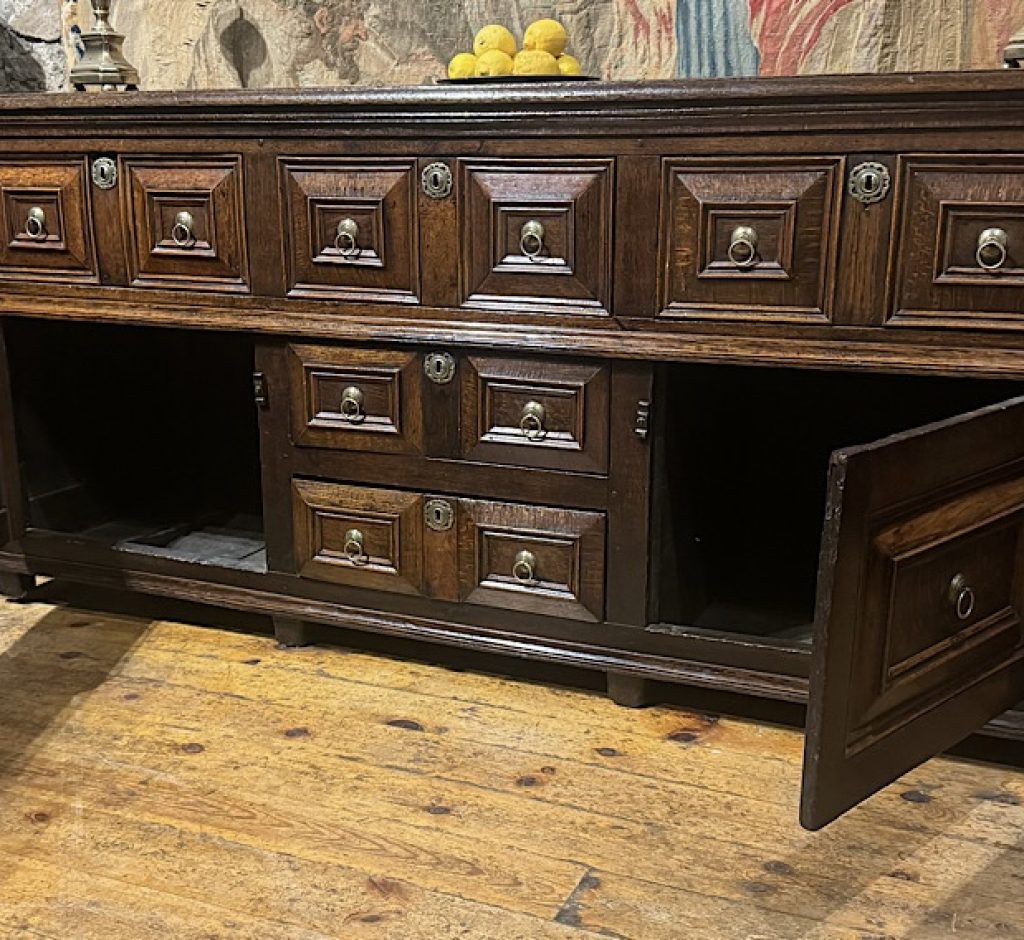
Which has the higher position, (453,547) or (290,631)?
(453,547)

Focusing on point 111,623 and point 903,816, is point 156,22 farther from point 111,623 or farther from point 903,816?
point 903,816

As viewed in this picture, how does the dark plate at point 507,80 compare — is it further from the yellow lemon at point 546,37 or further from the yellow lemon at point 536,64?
the yellow lemon at point 546,37

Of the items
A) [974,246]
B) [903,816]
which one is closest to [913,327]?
[974,246]

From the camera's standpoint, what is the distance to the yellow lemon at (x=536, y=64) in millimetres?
2020

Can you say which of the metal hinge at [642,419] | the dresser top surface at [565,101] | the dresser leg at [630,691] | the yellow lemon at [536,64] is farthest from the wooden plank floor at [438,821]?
the yellow lemon at [536,64]

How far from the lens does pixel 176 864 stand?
1.51 meters

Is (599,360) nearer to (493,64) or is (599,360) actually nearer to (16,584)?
(493,64)

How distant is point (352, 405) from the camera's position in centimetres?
199

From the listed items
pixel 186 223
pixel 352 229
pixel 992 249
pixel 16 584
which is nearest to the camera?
pixel 992 249

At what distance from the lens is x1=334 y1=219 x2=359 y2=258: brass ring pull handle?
6.26 ft

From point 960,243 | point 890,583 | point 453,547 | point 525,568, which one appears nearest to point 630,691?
point 525,568

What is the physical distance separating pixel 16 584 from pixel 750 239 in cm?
165

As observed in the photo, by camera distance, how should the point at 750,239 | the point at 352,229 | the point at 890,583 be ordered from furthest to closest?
the point at 352,229 → the point at 750,239 → the point at 890,583

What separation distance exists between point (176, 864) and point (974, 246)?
1.32 metres
